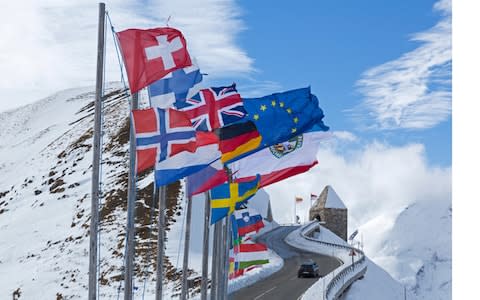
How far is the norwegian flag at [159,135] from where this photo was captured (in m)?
14.2

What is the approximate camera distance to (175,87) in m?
16.2

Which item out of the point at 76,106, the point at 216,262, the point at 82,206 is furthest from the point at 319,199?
the point at 216,262

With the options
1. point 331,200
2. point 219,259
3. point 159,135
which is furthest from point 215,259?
point 331,200

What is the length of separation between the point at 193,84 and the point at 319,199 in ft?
256

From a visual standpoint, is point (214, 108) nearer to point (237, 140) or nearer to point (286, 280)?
point (237, 140)

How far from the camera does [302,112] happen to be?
22594mm

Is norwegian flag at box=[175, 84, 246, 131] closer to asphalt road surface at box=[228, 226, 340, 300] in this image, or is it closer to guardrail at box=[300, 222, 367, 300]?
guardrail at box=[300, 222, 367, 300]

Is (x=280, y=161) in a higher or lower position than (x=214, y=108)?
lower

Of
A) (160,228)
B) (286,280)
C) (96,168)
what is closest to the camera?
(96,168)

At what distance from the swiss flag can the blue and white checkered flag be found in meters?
0.96

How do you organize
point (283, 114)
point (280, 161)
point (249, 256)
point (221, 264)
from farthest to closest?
point (249, 256) → point (221, 264) → point (280, 161) → point (283, 114)

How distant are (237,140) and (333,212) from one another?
235ft

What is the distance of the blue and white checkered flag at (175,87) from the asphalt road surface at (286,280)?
20762 mm

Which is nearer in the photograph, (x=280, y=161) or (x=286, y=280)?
(x=280, y=161)
